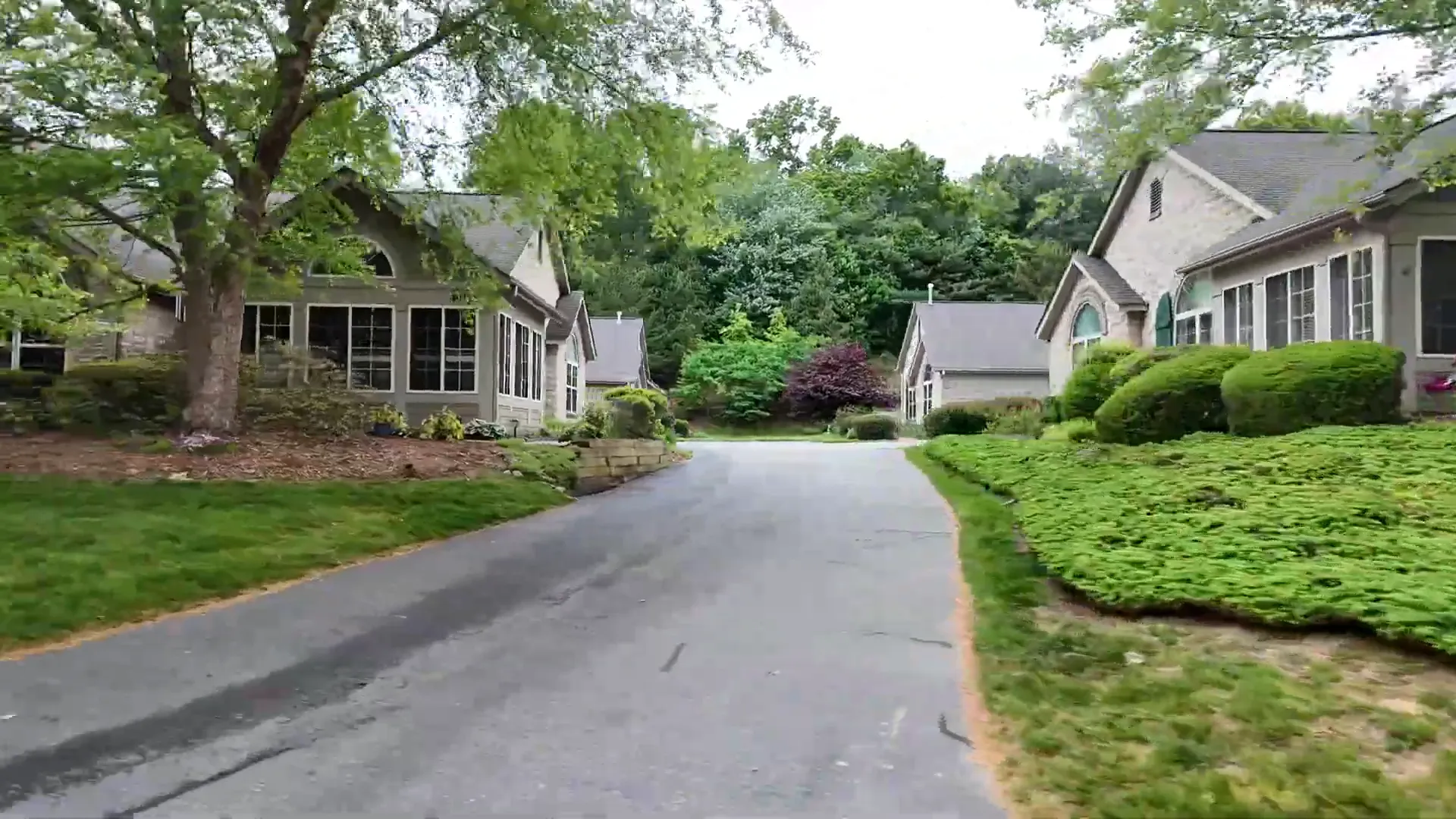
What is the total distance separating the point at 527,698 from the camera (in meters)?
4.99

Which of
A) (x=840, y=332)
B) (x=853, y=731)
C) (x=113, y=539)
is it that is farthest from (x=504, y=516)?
(x=840, y=332)

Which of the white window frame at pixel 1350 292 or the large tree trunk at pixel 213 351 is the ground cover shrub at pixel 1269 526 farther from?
the large tree trunk at pixel 213 351

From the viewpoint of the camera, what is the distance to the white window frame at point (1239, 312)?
60.4ft

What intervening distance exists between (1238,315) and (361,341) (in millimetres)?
16650

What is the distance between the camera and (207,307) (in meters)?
13.1

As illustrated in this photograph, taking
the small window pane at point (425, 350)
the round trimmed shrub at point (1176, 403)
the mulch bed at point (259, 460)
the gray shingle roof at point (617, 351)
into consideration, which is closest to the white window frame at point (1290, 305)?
the round trimmed shrub at point (1176, 403)

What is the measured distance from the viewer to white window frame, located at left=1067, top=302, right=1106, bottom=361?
2459 cm

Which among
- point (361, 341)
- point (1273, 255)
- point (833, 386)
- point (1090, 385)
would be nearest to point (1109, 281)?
point (1273, 255)

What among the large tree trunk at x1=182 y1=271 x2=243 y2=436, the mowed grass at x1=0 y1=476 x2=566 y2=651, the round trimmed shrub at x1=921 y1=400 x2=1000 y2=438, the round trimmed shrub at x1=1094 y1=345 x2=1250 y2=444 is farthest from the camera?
the round trimmed shrub at x1=921 y1=400 x2=1000 y2=438

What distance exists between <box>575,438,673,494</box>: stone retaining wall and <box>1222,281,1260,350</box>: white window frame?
10.6 metres

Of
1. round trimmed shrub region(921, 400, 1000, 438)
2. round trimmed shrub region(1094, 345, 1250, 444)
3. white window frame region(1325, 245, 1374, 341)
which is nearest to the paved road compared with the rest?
round trimmed shrub region(1094, 345, 1250, 444)

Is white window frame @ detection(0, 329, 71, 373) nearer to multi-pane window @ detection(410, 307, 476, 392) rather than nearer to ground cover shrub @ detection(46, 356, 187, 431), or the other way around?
ground cover shrub @ detection(46, 356, 187, 431)

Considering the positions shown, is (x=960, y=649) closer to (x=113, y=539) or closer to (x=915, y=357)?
(x=113, y=539)

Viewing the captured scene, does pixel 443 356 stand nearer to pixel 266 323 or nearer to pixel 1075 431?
pixel 266 323
